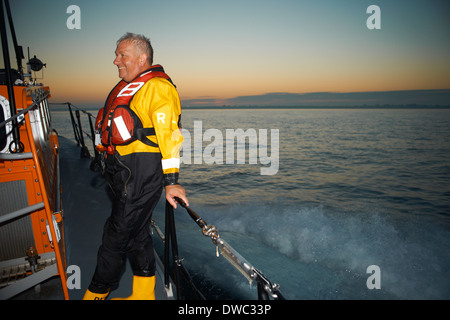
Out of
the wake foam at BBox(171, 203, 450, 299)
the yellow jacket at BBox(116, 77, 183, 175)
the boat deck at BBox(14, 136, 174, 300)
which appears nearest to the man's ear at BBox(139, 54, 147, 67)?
the yellow jacket at BBox(116, 77, 183, 175)

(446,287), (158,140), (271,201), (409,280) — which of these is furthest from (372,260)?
(158,140)

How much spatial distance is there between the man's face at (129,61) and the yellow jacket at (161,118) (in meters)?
0.29

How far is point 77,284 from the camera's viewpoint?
243 cm

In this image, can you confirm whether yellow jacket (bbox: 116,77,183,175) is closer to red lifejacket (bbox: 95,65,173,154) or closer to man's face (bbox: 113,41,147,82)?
red lifejacket (bbox: 95,65,173,154)

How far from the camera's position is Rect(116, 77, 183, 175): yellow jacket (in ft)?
5.56

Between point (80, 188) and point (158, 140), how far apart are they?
4.51 meters

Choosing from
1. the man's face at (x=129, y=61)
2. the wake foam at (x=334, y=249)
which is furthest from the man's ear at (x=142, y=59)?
the wake foam at (x=334, y=249)

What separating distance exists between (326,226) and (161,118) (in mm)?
7125

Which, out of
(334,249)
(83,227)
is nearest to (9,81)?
(83,227)

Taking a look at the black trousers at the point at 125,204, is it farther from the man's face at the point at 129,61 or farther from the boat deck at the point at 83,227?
the man's face at the point at 129,61

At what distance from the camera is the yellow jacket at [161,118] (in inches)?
66.7

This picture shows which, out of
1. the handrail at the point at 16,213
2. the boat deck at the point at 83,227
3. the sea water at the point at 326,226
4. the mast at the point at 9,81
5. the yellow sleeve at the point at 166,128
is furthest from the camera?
the sea water at the point at 326,226

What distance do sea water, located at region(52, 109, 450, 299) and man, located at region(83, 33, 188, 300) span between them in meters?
1.07
